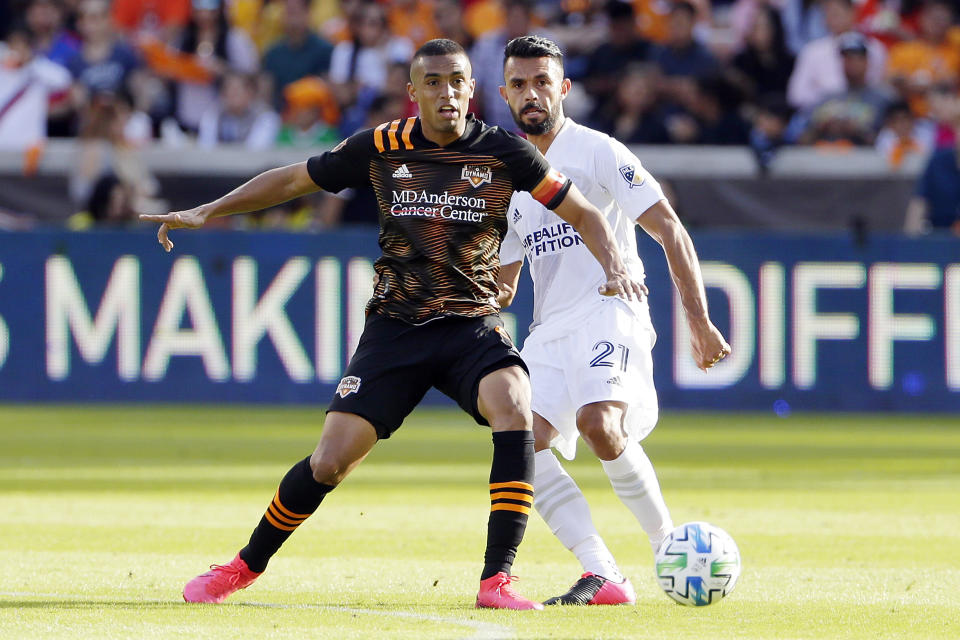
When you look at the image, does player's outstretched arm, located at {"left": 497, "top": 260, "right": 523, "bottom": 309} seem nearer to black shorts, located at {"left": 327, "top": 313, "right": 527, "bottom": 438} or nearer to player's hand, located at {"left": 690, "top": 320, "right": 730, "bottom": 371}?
black shorts, located at {"left": 327, "top": 313, "right": 527, "bottom": 438}

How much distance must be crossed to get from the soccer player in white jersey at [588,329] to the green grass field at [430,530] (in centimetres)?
36

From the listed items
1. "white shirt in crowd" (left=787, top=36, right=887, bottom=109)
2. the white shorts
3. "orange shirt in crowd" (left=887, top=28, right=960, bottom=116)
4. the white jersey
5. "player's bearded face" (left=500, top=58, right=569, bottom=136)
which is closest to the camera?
the white shorts

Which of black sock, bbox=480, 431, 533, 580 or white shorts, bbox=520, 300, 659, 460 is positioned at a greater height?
white shorts, bbox=520, 300, 659, 460

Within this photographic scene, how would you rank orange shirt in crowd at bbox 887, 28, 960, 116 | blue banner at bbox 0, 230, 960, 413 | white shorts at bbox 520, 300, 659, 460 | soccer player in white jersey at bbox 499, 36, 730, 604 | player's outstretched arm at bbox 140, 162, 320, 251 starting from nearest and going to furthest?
player's outstretched arm at bbox 140, 162, 320, 251 < soccer player in white jersey at bbox 499, 36, 730, 604 < white shorts at bbox 520, 300, 659, 460 < blue banner at bbox 0, 230, 960, 413 < orange shirt in crowd at bbox 887, 28, 960, 116

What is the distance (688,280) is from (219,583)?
211 centimetres

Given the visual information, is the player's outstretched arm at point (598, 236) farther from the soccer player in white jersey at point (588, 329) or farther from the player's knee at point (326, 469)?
the player's knee at point (326, 469)

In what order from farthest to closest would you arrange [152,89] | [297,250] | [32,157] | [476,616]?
[152,89] → [32,157] → [297,250] → [476,616]

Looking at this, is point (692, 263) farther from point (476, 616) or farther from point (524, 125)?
point (476, 616)

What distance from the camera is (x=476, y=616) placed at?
19.6ft

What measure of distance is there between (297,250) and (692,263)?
1020 cm

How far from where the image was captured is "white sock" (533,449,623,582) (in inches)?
261

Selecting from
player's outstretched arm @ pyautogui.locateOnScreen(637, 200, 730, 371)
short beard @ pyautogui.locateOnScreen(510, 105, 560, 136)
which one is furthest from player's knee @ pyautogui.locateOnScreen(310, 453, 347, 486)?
short beard @ pyautogui.locateOnScreen(510, 105, 560, 136)

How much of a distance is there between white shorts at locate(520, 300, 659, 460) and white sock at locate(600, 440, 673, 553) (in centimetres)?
18

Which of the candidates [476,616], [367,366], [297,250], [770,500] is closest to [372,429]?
[367,366]
